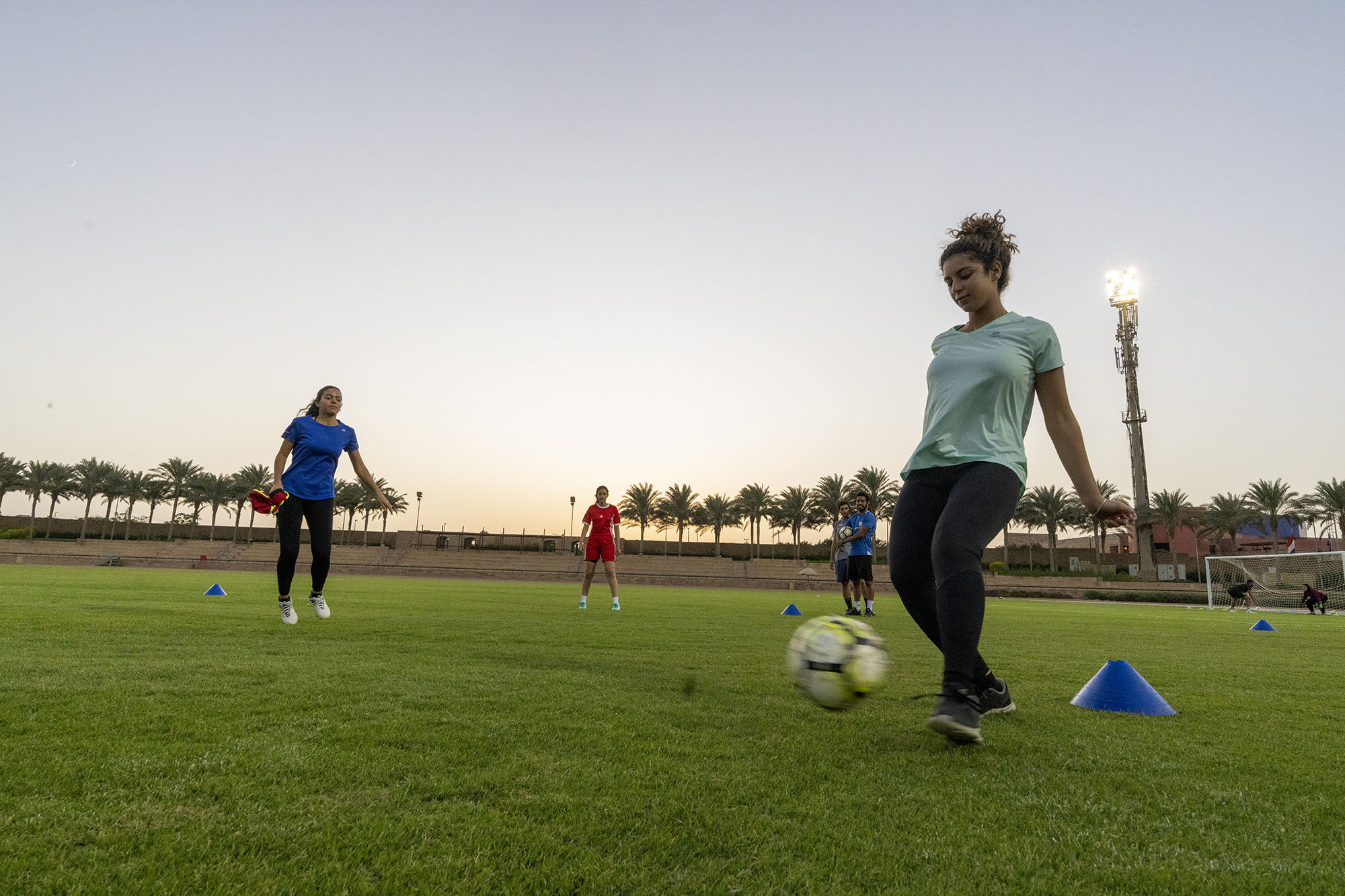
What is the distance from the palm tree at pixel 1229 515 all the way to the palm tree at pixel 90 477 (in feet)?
346

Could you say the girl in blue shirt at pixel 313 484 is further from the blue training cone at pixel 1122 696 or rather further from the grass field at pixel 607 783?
the blue training cone at pixel 1122 696

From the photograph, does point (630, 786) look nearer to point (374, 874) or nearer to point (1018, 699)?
point (374, 874)

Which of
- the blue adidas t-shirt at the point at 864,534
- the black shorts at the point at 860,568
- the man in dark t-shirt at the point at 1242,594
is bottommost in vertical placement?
the man in dark t-shirt at the point at 1242,594

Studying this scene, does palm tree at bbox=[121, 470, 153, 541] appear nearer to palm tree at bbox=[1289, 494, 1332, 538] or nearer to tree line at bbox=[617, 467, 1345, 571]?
tree line at bbox=[617, 467, 1345, 571]

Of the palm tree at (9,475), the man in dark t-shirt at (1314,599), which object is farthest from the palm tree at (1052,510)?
the palm tree at (9,475)

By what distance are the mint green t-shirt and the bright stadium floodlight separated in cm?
6174

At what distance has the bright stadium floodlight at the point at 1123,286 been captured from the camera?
181 ft

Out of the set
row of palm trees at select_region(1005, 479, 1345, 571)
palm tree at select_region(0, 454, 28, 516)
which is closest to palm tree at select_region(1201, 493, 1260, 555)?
row of palm trees at select_region(1005, 479, 1345, 571)

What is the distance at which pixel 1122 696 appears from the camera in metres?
3.69

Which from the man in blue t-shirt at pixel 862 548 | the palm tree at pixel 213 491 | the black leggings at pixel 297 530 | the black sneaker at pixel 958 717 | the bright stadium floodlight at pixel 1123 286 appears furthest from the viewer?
the palm tree at pixel 213 491

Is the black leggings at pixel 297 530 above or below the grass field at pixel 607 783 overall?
above

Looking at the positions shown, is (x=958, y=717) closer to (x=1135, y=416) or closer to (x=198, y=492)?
(x=1135, y=416)

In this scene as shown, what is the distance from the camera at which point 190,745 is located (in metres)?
2.36

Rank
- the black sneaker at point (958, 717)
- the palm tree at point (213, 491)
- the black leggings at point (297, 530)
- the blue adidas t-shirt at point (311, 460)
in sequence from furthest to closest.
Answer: the palm tree at point (213, 491) < the blue adidas t-shirt at point (311, 460) < the black leggings at point (297, 530) < the black sneaker at point (958, 717)
